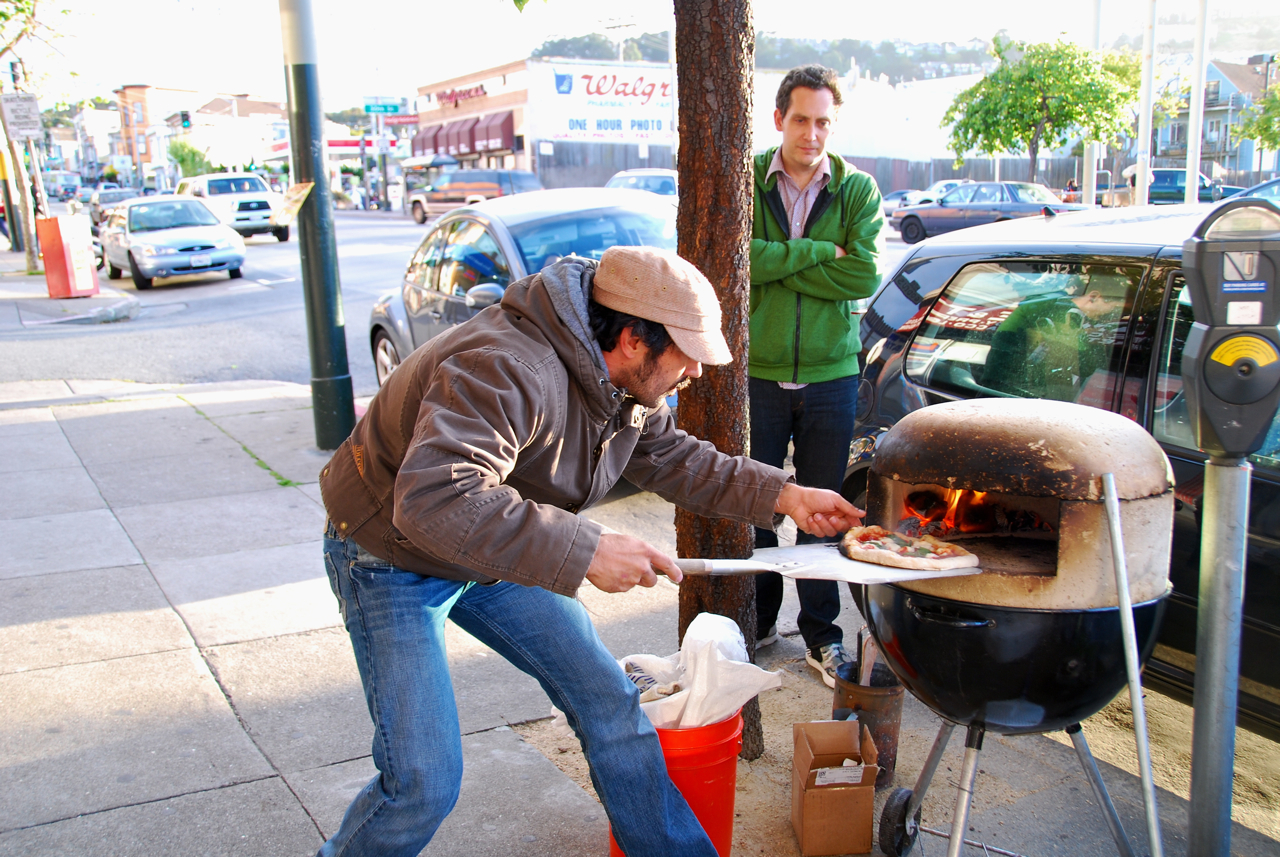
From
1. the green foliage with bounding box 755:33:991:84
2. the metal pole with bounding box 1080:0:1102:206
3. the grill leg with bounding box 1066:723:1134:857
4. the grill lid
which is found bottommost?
the grill leg with bounding box 1066:723:1134:857

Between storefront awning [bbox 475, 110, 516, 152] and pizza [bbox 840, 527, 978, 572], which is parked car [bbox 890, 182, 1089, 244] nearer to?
storefront awning [bbox 475, 110, 516, 152]

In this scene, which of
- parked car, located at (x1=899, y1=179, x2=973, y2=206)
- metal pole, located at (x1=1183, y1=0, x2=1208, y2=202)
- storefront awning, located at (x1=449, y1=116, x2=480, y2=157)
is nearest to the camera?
metal pole, located at (x1=1183, y1=0, x2=1208, y2=202)

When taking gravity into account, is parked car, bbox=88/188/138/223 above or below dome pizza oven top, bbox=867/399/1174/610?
above

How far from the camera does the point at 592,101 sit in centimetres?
4391

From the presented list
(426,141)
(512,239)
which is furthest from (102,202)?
(512,239)

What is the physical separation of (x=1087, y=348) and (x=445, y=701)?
2379mm

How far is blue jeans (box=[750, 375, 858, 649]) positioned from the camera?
372 centimetres

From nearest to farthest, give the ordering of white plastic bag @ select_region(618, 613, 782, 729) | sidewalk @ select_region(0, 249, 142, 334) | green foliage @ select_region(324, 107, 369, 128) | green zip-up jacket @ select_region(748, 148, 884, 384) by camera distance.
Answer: white plastic bag @ select_region(618, 613, 782, 729) < green zip-up jacket @ select_region(748, 148, 884, 384) < sidewalk @ select_region(0, 249, 142, 334) < green foliage @ select_region(324, 107, 369, 128)

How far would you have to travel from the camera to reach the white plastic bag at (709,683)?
2.46 meters

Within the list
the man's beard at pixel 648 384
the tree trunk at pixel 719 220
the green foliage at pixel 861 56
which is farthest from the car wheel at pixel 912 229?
the green foliage at pixel 861 56

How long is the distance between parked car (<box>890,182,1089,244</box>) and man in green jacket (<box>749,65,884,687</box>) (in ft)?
74.1

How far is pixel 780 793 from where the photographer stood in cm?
310

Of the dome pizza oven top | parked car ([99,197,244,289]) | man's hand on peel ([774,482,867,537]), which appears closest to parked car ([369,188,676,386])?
man's hand on peel ([774,482,867,537])

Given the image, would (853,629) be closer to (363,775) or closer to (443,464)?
(363,775)
